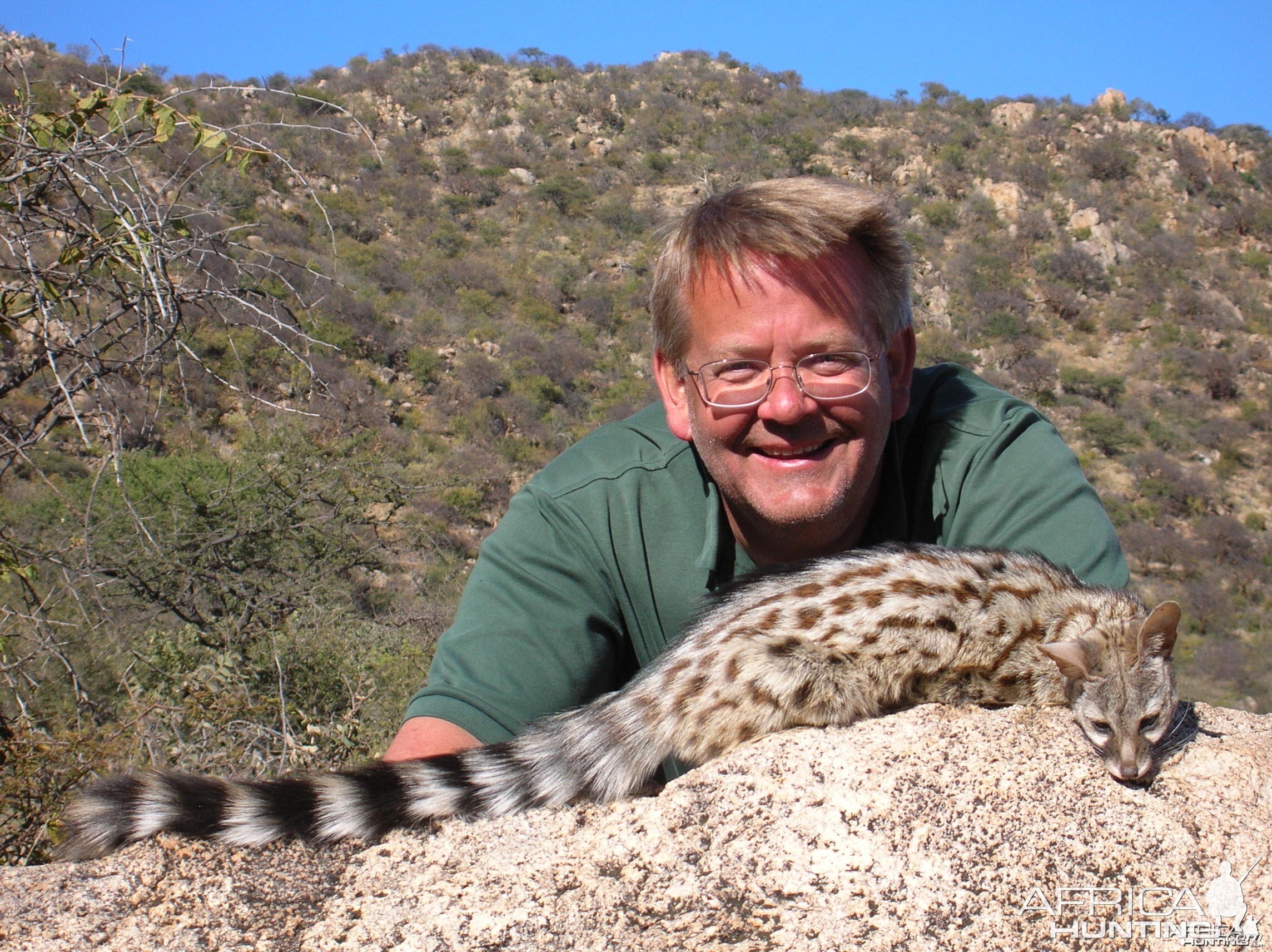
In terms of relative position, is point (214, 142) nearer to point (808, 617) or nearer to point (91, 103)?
point (91, 103)

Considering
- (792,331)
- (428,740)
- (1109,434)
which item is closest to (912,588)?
(792,331)

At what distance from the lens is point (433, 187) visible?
29.7 m

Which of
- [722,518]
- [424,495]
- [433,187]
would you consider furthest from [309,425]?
[433,187]

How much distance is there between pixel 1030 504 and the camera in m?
2.80

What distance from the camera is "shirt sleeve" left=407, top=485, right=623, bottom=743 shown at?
2.65 meters

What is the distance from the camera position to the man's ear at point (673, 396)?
120 inches

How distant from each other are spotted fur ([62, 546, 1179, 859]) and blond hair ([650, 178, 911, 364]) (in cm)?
81

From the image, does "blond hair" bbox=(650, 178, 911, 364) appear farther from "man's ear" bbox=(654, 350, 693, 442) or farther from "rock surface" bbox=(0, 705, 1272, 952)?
"rock surface" bbox=(0, 705, 1272, 952)

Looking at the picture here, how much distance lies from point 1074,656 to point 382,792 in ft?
5.26

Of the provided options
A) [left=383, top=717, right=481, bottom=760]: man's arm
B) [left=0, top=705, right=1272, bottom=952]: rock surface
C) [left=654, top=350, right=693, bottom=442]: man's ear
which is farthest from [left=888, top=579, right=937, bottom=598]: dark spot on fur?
[left=383, top=717, right=481, bottom=760]: man's arm

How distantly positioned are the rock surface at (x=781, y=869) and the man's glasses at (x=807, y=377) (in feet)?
3.38

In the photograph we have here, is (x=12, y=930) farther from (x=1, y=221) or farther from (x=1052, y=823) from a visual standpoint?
(x=1, y=221)

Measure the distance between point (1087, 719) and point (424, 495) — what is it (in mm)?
14456

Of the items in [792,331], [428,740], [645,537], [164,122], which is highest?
[164,122]
